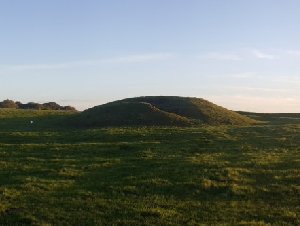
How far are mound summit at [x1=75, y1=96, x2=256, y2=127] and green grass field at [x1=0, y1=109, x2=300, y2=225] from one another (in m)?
13.0

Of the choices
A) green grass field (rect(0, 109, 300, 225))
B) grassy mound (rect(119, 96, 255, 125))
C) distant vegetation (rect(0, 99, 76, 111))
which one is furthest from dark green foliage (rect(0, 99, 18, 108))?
green grass field (rect(0, 109, 300, 225))

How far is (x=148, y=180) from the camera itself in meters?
25.4

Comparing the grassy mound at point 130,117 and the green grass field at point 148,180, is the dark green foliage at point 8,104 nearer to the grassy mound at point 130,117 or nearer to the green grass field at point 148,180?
the grassy mound at point 130,117

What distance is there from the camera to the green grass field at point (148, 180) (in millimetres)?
19688

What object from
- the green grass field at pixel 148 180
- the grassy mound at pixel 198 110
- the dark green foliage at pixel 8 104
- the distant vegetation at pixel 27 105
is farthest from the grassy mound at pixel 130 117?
the dark green foliage at pixel 8 104

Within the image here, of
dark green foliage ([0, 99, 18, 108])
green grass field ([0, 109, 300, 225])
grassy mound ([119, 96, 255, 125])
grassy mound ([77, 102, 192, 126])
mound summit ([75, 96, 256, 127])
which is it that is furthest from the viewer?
dark green foliage ([0, 99, 18, 108])

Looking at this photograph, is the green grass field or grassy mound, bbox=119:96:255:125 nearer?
the green grass field

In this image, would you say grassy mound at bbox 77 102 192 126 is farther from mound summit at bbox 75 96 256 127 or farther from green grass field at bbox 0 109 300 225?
green grass field at bbox 0 109 300 225

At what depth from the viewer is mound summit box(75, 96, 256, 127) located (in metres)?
56.6

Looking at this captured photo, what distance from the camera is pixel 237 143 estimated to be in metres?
40.8

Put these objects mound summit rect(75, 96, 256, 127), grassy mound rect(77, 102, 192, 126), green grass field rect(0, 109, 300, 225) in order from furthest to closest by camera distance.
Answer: mound summit rect(75, 96, 256, 127), grassy mound rect(77, 102, 192, 126), green grass field rect(0, 109, 300, 225)

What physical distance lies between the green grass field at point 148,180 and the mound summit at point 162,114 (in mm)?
13027

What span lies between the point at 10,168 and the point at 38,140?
13303 millimetres

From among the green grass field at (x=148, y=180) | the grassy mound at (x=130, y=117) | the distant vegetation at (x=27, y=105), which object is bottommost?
the green grass field at (x=148, y=180)
